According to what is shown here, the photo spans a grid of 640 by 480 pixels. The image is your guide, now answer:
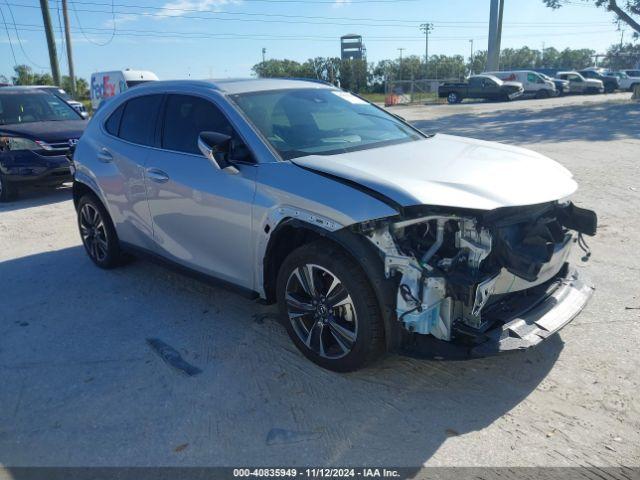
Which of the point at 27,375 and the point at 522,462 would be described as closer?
the point at 522,462

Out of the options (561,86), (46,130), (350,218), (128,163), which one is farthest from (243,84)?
(561,86)

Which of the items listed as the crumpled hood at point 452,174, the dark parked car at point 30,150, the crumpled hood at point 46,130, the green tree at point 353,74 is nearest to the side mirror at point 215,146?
the crumpled hood at point 452,174

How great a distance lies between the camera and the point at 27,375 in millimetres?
3787

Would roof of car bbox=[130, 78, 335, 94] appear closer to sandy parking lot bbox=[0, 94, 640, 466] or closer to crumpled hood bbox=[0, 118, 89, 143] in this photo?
sandy parking lot bbox=[0, 94, 640, 466]

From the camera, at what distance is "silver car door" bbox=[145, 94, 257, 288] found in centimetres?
390

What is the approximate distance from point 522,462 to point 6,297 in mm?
4662

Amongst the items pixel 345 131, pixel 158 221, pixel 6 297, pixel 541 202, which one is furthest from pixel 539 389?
pixel 6 297

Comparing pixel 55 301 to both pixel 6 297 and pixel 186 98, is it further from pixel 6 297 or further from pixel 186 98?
pixel 186 98

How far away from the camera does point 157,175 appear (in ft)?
14.9

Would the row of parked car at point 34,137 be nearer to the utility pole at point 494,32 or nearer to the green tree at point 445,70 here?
the utility pole at point 494,32

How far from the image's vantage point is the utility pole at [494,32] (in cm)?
4427

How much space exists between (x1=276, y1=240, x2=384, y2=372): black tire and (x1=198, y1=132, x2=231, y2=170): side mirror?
2.77 ft

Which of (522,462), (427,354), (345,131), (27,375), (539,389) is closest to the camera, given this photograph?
(522,462)

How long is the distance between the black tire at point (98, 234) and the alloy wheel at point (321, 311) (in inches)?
103
